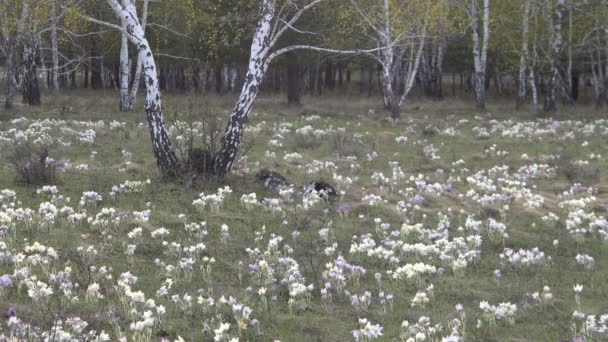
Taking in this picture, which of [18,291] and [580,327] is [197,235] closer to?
[18,291]

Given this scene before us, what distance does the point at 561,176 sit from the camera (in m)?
16.0

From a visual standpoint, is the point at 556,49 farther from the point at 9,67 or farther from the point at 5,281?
the point at 5,281

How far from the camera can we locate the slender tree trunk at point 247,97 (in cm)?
1408

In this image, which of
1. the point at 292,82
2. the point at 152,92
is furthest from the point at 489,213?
the point at 292,82

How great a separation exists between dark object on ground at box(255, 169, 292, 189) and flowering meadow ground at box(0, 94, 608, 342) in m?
0.24

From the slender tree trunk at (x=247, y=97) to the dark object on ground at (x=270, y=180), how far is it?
2.18ft

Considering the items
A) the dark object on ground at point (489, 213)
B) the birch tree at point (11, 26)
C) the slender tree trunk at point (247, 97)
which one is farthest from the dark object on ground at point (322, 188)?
the birch tree at point (11, 26)

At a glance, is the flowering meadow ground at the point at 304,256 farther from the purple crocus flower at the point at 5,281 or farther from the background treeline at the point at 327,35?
the background treeline at the point at 327,35

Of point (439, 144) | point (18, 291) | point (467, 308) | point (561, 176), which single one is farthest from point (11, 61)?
point (467, 308)

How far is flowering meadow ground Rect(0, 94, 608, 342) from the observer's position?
6559 mm

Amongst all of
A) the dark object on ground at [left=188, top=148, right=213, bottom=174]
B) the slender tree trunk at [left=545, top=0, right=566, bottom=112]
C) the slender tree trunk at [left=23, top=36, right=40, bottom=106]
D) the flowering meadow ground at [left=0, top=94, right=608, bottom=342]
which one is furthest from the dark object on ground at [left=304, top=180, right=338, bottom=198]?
the slender tree trunk at [left=23, top=36, right=40, bottom=106]

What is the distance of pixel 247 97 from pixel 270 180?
1.75 meters

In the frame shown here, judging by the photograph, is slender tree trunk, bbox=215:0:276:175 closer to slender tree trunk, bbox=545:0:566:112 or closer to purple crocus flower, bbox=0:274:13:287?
purple crocus flower, bbox=0:274:13:287

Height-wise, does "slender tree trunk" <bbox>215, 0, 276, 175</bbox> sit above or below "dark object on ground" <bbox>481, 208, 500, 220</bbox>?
above
